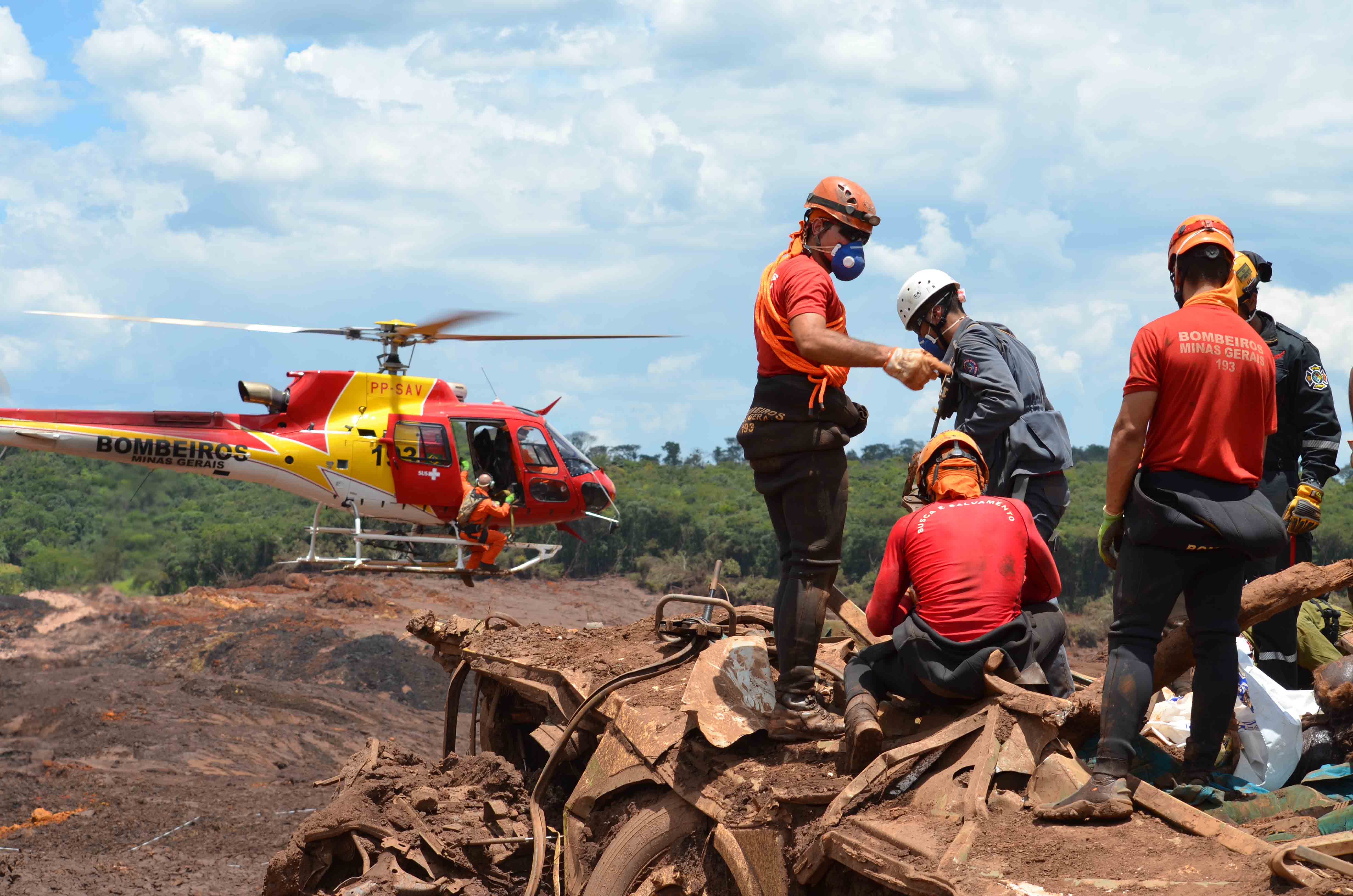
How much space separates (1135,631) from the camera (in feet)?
12.9

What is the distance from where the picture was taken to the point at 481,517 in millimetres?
17922

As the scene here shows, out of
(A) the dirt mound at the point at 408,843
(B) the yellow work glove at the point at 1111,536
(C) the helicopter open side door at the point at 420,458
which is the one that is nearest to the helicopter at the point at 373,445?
(C) the helicopter open side door at the point at 420,458

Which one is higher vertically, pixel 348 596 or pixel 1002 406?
pixel 1002 406

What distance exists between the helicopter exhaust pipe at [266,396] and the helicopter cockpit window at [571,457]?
143 inches

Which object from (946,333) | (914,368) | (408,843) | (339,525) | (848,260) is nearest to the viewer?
(914,368)

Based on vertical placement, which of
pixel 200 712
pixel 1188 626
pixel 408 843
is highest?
pixel 1188 626

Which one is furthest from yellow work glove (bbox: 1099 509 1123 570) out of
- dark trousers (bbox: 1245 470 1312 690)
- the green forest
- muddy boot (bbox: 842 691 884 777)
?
the green forest

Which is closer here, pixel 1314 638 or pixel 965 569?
pixel 965 569

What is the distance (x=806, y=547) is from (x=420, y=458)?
13.4 metres

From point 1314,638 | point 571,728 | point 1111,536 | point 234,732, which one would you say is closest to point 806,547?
point 1111,536

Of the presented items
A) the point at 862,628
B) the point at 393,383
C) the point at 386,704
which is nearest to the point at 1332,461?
the point at 862,628

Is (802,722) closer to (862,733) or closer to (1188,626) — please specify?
(862,733)

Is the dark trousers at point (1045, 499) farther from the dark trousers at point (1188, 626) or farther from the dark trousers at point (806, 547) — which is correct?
the dark trousers at point (1188, 626)

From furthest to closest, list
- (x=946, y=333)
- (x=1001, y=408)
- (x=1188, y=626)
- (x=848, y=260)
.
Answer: (x=946, y=333) → (x=1001, y=408) → (x=848, y=260) → (x=1188, y=626)
